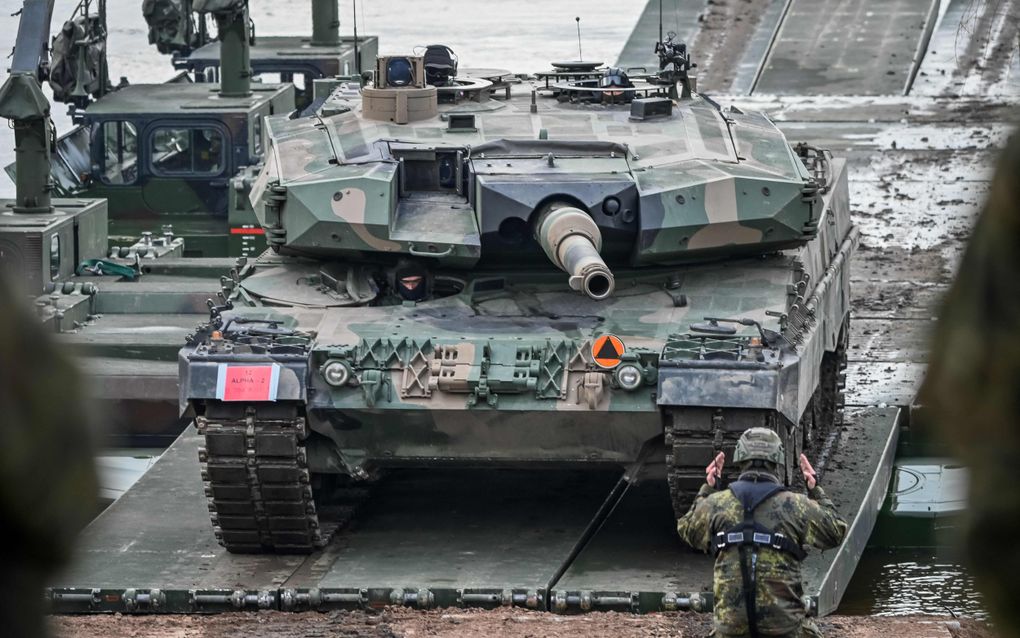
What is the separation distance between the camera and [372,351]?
381 inches

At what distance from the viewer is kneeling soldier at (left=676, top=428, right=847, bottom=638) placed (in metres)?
6.53

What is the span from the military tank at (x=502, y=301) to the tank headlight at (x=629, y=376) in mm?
10

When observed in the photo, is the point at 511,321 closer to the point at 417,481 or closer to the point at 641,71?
the point at 417,481

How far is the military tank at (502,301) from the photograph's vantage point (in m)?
9.38

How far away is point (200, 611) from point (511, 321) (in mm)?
2286

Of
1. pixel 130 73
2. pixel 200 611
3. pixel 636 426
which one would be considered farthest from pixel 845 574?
pixel 130 73

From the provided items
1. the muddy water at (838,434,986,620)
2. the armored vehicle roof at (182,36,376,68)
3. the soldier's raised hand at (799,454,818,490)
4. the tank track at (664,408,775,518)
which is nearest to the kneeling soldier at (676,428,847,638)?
the soldier's raised hand at (799,454,818,490)

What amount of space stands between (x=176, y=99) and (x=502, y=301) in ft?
36.9

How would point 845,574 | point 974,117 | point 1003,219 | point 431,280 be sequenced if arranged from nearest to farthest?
point 1003,219 < point 845,574 < point 431,280 < point 974,117

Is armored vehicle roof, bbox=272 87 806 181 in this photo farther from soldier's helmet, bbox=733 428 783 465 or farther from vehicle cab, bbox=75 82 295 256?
vehicle cab, bbox=75 82 295 256

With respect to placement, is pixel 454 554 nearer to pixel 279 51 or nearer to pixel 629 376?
pixel 629 376

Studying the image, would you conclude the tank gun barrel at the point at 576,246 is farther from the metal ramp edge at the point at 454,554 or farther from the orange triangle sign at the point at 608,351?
the metal ramp edge at the point at 454,554

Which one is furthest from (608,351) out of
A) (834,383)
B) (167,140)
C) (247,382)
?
(167,140)

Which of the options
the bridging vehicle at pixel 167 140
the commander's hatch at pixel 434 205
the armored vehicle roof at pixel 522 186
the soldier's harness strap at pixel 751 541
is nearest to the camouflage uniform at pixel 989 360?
the soldier's harness strap at pixel 751 541
